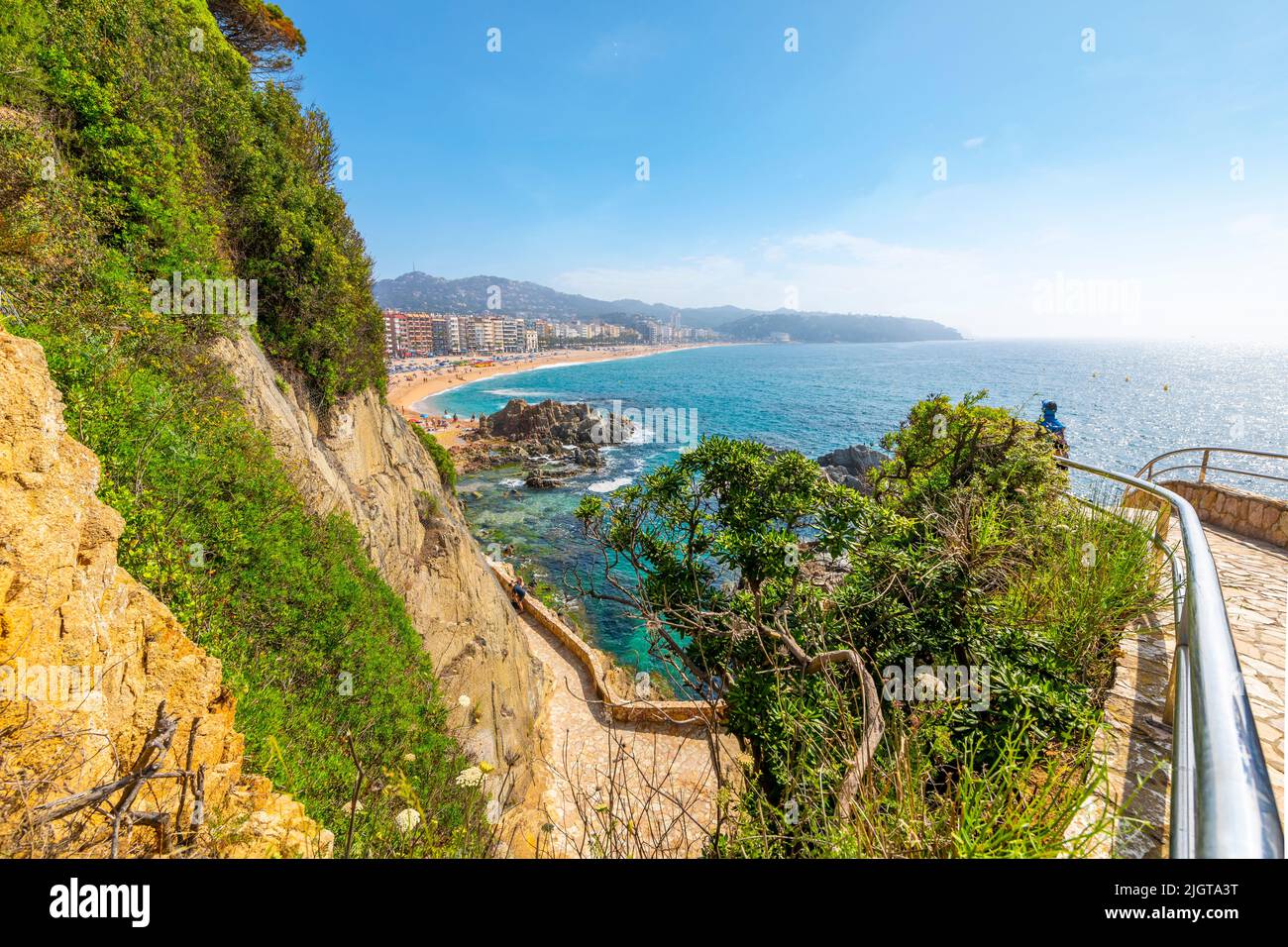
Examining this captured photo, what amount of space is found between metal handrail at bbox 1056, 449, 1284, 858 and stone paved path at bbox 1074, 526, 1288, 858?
0.40 metres

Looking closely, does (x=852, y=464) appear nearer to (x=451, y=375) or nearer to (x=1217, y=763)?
(x=1217, y=763)

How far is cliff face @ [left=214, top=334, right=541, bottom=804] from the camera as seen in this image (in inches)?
301

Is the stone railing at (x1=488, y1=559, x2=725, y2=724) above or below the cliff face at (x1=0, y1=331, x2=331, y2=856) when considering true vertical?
below

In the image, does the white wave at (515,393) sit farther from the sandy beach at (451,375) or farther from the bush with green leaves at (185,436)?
the bush with green leaves at (185,436)

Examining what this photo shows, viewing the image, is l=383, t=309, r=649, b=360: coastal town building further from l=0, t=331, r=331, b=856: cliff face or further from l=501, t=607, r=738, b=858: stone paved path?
l=0, t=331, r=331, b=856: cliff face

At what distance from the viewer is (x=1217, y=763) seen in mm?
1456

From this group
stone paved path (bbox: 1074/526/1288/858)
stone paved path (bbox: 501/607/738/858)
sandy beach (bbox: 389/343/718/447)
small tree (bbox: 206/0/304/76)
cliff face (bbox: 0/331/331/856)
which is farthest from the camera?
sandy beach (bbox: 389/343/718/447)

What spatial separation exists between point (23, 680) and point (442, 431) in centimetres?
5308

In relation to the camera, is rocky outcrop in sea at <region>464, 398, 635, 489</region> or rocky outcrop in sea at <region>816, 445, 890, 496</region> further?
rocky outcrop in sea at <region>464, 398, 635, 489</region>

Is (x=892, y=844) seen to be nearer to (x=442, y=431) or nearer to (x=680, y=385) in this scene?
(x=442, y=431)

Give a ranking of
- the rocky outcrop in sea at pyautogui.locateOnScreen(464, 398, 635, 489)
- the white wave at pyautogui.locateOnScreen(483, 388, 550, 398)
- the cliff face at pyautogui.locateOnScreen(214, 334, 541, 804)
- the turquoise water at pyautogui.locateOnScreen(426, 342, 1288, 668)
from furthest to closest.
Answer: the white wave at pyautogui.locateOnScreen(483, 388, 550, 398) < the rocky outcrop in sea at pyautogui.locateOnScreen(464, 398, 635, 489) < the turquoise water at pyautogui.locateOnScreen(426, 342, 1288, 668) < the cliff face at pyautogui.locateOnScreen(214, 334, 541, 804)

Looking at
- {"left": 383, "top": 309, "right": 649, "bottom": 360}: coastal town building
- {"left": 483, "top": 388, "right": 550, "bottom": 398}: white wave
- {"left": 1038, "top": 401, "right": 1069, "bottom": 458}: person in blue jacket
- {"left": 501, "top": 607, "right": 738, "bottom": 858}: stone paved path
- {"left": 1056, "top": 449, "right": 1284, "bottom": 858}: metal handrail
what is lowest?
{"left": 501, "top": 607, "right": 738, "bottom": 858}: stone paved path

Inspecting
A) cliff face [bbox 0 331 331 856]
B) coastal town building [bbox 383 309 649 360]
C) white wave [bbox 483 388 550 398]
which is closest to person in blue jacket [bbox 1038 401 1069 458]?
cliff face [bbox 0 331 331 856]

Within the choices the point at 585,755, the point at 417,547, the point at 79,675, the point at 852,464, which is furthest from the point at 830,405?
the point at 79,675
